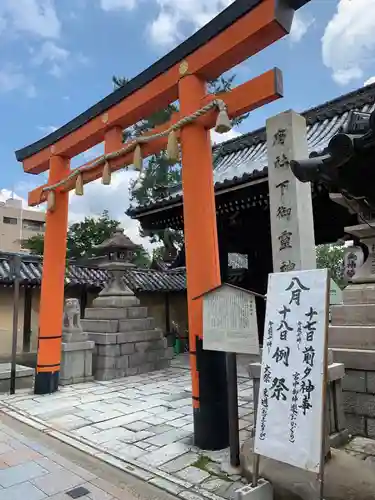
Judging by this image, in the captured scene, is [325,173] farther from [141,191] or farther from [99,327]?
[141,191]

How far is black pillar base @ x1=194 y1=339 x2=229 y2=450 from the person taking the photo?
4262 mm

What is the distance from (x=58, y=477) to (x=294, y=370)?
2.54 meters

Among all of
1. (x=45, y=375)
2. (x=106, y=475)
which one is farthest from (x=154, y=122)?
(x=106, y=475)

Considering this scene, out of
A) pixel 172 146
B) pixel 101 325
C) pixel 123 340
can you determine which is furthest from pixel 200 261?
pixel 101 325

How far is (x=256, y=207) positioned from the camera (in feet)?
27.2

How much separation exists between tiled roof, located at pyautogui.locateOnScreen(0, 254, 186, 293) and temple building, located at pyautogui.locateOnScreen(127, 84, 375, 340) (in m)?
3.45

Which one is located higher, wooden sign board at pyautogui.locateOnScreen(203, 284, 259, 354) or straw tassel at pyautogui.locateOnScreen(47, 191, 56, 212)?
straw tassel at pyautogui.locateOnScreen(47, 191, 56, 212)

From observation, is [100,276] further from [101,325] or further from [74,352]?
[74,352]

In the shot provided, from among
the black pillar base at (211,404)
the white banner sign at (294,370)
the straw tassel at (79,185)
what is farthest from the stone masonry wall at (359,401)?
the straw tassel at (79,185)

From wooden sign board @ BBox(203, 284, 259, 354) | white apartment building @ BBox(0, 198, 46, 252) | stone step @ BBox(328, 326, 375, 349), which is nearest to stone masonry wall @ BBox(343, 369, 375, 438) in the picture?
stone step @ BBox(328, 326, 375, 349)

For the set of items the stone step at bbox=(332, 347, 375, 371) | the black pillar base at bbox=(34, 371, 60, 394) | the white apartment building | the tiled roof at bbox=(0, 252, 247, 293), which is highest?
the white apartment building

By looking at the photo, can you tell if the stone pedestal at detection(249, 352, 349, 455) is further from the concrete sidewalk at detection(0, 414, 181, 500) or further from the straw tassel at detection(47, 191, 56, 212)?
the straw tassel at detection(47, 191, 56, 212)

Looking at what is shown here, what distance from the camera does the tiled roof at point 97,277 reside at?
10.7 m

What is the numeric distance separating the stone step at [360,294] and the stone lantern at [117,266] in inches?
236
